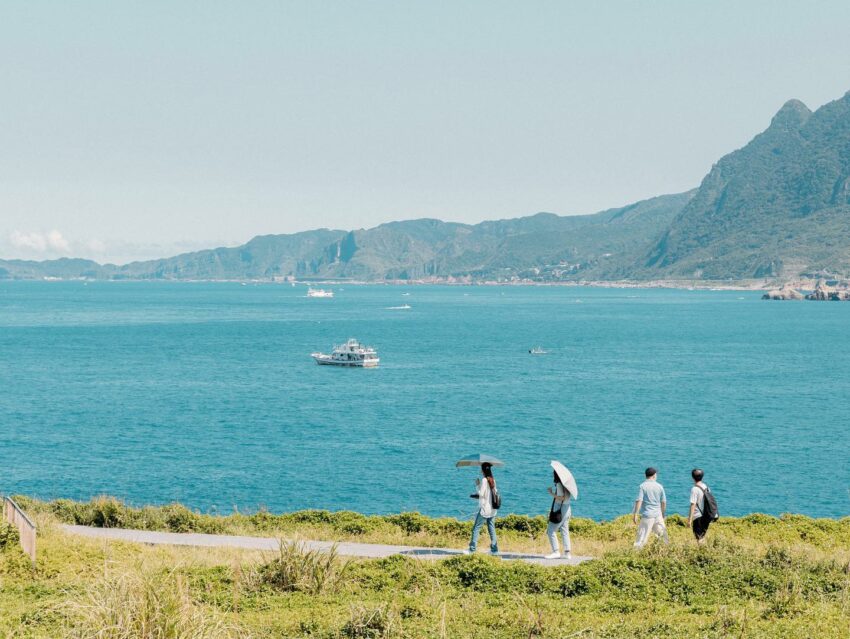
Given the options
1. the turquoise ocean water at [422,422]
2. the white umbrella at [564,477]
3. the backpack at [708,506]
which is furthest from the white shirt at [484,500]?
the turquoise ocean water at [422,422]

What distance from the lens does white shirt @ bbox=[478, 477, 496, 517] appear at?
17.7 metres

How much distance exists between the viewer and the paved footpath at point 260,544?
18.0 meters

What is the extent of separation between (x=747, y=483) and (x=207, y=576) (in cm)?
3533

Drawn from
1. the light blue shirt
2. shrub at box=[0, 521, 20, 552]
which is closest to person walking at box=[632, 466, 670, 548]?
the light blue shirt

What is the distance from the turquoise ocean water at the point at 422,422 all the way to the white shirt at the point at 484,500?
20.0m

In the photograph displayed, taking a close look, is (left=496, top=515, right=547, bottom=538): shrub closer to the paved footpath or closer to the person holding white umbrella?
the paved footpath

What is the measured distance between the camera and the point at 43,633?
1191 centimetres

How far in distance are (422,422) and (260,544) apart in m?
41.5

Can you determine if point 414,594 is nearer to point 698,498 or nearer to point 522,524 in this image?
point 698,498

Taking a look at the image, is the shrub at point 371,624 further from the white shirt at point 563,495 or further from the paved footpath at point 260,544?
the white shirt at point 563,495

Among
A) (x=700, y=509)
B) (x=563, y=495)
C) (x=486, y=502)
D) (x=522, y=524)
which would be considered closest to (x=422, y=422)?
(x=522, y=524)

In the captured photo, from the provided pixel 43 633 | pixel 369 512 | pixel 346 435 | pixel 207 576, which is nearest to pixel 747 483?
pixel 369 512

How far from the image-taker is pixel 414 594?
14445mm

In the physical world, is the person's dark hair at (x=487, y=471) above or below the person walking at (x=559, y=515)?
above
